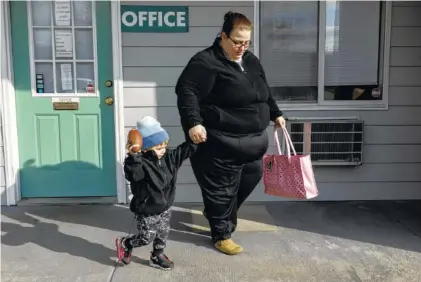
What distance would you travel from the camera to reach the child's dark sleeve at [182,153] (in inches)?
118

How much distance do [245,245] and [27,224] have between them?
191 cm

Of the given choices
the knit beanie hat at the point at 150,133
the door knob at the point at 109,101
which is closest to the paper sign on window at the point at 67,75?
the door knob at the point at 109,101

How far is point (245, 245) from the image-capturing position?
350 cm

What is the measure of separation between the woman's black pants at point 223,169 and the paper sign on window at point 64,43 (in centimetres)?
193

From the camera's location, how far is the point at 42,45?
4410mm

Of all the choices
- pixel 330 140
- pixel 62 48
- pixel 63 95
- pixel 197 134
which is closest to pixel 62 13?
pixel 62 48

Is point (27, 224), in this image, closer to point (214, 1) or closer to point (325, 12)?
point (214, 1)

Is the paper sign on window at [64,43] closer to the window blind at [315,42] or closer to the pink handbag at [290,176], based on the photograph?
the window blind at [315,42]

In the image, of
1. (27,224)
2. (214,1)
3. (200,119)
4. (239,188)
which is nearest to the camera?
(200,119)

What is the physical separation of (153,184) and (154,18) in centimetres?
204

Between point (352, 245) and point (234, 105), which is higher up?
point (234, 105)

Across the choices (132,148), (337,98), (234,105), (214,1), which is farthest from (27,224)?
(337,98)

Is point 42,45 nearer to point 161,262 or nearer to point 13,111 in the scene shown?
point 13,111

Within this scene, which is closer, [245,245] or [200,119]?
[200,119]
